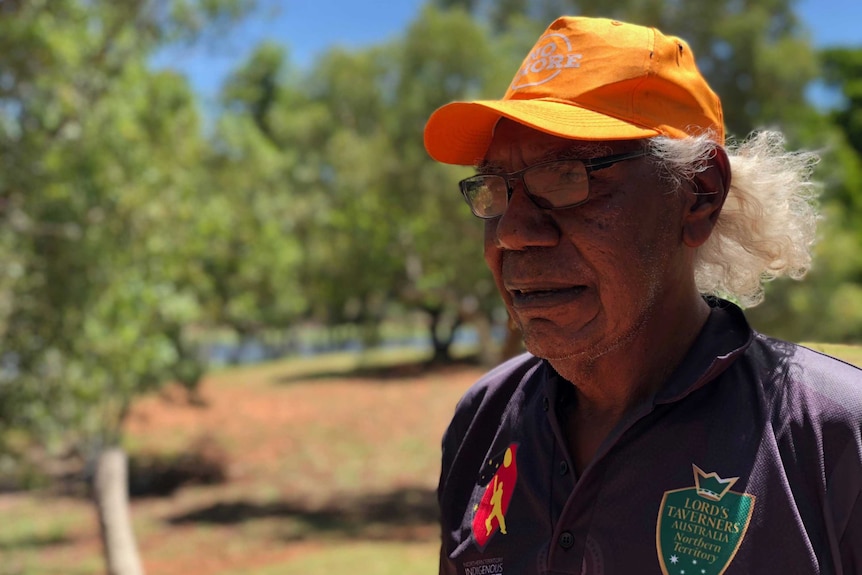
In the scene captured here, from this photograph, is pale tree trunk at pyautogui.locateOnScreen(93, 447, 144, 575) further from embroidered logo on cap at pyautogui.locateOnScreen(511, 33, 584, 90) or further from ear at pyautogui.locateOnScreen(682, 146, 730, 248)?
ear at pyautogui.locateOnScreen(682, 146, 730, 248)

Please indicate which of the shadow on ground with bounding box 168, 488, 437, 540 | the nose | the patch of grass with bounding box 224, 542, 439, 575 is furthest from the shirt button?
the shadow on ground with bounding box 168, 488, 437, 540

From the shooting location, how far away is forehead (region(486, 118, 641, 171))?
1.62 m

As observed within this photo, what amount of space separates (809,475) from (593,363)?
0.48 meters

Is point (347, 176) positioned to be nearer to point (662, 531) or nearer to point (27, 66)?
point (27, 66)

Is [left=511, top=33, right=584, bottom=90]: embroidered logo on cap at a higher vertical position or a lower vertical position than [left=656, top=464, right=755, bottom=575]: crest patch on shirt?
higher

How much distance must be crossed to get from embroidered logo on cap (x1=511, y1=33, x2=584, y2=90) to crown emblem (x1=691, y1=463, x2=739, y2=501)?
79 cm

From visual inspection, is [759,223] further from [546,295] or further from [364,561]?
[364,561]

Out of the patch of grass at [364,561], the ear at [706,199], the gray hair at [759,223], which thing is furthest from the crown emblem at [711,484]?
the patch of grass at [364,561]

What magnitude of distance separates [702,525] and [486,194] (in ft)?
2.62

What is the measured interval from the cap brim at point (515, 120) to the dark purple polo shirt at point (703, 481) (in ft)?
1.45

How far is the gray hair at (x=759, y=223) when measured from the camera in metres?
1.79

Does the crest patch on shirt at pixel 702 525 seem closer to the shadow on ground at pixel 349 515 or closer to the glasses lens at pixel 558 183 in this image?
the glasses lens at pixel 558 183

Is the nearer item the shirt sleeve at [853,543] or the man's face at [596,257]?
the shirt sleeve at [853,543]

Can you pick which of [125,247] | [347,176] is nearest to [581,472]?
[125,247]
